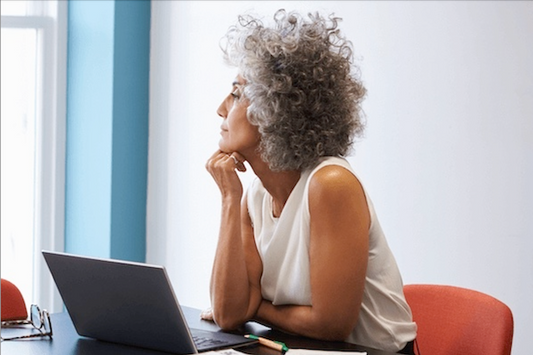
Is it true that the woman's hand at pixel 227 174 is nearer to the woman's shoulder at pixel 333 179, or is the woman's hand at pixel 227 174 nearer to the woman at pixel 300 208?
the woman at pixel 300 208

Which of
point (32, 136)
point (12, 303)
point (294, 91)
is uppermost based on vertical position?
point (294, 91)

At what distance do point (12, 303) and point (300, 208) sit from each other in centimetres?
74

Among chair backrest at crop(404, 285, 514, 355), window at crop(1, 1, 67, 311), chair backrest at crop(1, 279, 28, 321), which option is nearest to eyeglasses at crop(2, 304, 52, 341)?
chair backrest at crop(1, 279, 28, 321)

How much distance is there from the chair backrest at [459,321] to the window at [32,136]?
2.27 metres

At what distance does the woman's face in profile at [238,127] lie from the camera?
1899 mm

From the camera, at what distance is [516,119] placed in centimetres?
250

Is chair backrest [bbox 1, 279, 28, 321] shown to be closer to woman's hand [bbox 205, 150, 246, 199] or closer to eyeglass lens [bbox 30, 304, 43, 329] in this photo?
eyeglass lens [bbox 30, 304, 43, 329]

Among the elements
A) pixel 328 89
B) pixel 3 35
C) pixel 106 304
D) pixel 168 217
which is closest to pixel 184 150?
pixel 168 217

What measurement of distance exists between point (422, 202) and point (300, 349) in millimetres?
1357

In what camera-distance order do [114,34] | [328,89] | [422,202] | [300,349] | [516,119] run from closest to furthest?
[300,349]
[328,89]
[516,119]
[422,202]
[114,34]

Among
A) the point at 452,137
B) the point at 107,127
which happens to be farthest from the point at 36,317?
the point at 107,127

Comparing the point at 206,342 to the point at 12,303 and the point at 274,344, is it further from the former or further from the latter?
the point at 12,303

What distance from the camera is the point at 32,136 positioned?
3.88 meters

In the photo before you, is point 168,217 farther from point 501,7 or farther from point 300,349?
point 300,349
